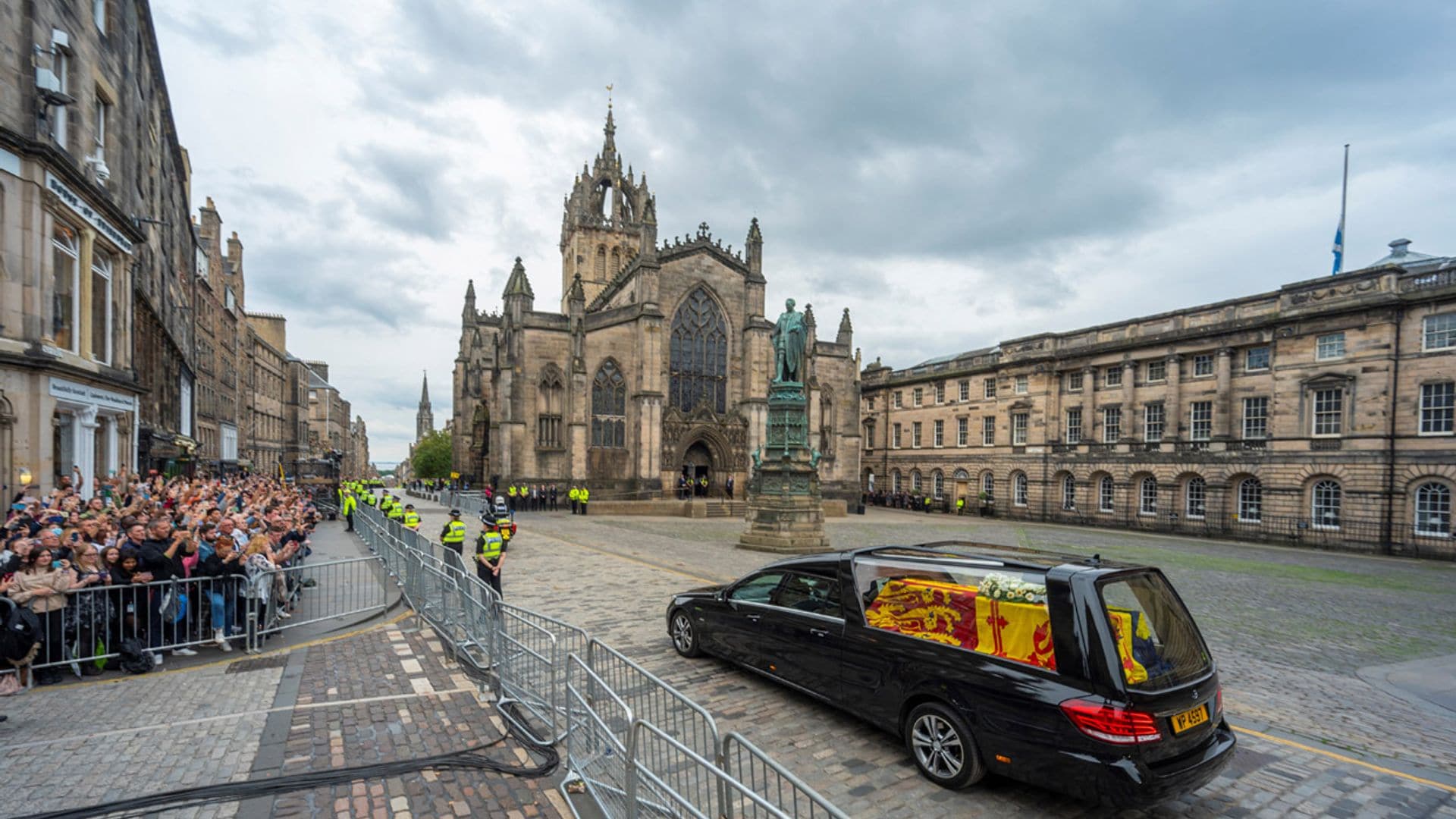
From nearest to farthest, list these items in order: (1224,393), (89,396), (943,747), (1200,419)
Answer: (943,747) → (89,396) → (1224,393) → (1200,419)

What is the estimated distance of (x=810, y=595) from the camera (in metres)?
6.22

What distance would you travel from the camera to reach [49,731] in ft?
17.4

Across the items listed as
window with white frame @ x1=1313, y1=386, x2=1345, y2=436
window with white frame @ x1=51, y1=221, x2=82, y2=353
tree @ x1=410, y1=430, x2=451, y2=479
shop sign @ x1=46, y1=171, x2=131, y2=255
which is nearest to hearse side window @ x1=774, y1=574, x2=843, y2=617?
window with white frame @ x1=51, y1=221, x2=82, y2=353

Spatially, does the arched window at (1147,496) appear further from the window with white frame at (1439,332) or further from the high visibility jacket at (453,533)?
the high visibility jacket at (453,533)

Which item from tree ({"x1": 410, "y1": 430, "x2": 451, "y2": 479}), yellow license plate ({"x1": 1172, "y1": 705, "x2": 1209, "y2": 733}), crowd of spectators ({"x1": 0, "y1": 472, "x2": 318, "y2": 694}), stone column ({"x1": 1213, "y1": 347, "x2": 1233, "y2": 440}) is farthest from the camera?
tree ({"x1": 410, "y1": 430, "x2": 451, "y2": 479})

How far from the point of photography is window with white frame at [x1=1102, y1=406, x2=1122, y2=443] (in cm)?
3288

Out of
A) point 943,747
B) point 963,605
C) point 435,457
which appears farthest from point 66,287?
point 435,457

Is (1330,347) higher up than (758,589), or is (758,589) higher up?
(1330,347)

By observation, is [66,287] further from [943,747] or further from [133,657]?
[943,747]

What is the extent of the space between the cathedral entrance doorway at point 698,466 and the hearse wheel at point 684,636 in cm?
3212

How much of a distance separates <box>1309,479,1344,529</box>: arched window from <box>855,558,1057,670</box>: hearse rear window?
1165 inches

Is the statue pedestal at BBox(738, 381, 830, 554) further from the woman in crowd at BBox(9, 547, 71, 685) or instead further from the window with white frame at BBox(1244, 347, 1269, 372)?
the window with white frame at BBox(1244, 347, 1269, 372)

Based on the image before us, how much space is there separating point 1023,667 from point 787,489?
47.9 feet

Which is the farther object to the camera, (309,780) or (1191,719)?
(309,780)
